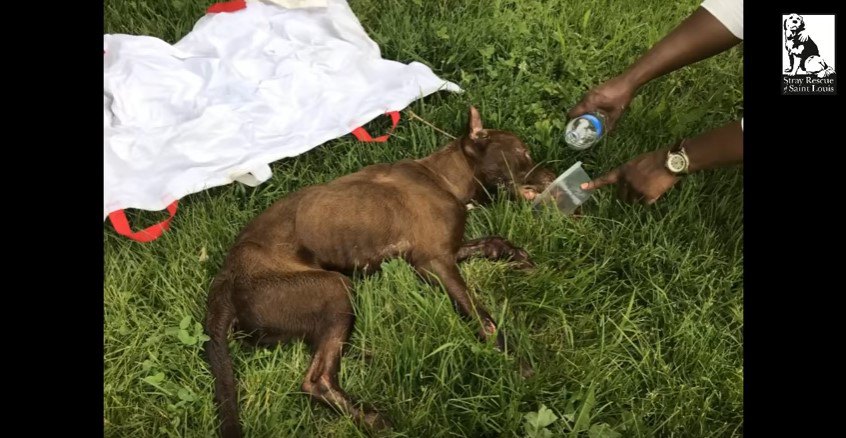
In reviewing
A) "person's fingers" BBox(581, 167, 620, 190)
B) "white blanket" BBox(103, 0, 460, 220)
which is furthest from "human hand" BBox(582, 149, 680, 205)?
"white blanket" BBox(103, 0, 460, 220)

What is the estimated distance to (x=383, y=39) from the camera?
14.1 ft

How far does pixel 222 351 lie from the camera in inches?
102

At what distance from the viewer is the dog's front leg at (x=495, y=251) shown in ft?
10.3

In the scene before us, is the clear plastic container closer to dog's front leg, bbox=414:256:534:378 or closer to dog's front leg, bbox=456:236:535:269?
dog's front leg, bbox=456:236:535:269

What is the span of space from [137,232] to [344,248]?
121 cm

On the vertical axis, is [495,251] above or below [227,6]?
below

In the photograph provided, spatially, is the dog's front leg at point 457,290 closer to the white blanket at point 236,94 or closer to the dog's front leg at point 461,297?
the dog's front leg at point 461,297

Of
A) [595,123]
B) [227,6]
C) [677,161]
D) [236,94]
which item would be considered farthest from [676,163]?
[227,6]

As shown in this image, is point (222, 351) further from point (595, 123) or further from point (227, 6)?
point (227, 6)

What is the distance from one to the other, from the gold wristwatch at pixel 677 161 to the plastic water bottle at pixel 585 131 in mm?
677

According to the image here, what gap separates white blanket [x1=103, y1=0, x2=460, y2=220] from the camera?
347cm

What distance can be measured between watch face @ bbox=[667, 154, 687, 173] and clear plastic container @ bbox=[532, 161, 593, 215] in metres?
0.46

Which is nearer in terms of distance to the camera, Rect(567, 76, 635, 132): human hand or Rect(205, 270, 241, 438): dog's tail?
Rect(205, 270, 241, 438): dog's tail
